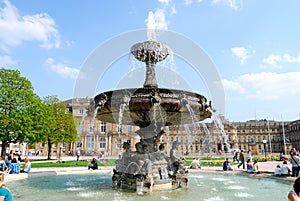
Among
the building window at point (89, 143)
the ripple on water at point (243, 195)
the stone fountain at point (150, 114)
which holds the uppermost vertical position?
the stone fountain at point (150, 114)

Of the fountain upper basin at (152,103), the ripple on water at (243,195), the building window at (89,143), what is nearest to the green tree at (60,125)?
the building window at (89,143)

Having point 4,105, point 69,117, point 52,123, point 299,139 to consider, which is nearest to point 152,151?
point 4,105

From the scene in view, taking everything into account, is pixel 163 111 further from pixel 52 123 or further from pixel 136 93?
pixel 52 123

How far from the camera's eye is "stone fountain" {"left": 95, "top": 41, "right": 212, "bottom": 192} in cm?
818

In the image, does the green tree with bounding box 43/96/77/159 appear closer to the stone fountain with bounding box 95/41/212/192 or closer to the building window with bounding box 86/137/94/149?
the building window with bounding box 86/137/94/149

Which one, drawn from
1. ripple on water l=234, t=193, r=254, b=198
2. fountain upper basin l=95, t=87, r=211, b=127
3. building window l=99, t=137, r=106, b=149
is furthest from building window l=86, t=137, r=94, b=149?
ripple on water l=234, t=193, r=254, b=198

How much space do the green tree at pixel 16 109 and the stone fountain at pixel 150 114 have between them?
19554 millimetres

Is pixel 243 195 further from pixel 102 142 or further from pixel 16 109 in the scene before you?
pixel 102 142

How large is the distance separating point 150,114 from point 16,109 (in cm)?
2225

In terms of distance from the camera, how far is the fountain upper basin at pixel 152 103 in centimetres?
808

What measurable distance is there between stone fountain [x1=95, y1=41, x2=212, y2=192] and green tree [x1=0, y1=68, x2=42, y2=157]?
64.2 feet

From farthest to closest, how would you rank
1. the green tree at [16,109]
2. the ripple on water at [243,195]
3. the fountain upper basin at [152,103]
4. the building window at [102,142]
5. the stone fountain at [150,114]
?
the building window at [102,142] → the green tree at [16,109] → the stone fountain at [150,114] → the fountain upper basin at [152,103] → the ripple on water at [243,195]

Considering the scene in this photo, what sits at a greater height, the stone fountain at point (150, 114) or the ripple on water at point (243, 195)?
the stone fountain at point (150, 114)

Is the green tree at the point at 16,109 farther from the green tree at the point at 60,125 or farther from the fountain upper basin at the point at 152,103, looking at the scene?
the fountain upper basin at the point at 152,103
